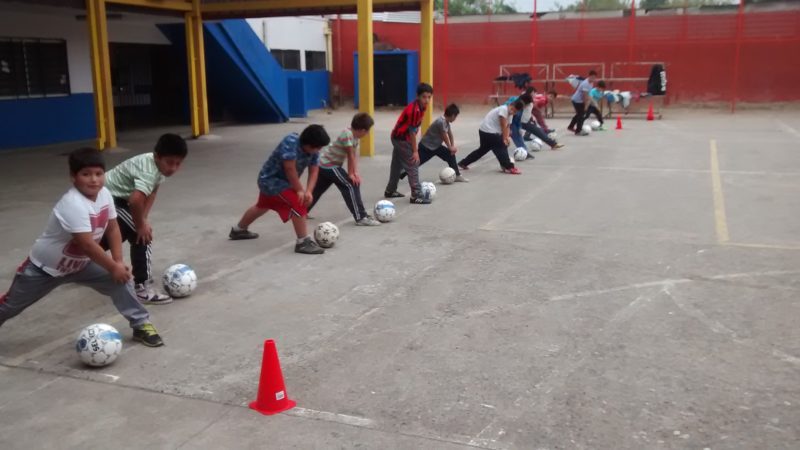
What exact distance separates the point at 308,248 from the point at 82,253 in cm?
302

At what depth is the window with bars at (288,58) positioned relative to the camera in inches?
1164

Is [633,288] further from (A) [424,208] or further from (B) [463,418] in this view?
(A) [424,208]

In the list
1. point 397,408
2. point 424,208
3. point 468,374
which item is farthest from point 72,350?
point 424,208

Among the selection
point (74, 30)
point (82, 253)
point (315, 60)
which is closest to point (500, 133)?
point (82, 253)

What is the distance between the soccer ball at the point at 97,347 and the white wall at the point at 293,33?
24.0 metres

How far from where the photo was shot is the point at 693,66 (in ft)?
87.8

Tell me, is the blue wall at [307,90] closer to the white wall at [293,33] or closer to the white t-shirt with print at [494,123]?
the white wall at [293,33]

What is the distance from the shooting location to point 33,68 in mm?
17406

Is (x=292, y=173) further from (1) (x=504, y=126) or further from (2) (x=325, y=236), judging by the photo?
(1) (x=504, y=126)

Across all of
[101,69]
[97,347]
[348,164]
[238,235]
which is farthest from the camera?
[101,69]

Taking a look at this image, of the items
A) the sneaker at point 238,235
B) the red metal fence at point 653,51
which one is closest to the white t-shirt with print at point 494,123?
the sneaker at point 238,235

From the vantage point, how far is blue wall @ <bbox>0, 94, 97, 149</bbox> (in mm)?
16594

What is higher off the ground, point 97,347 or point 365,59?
point 365,59

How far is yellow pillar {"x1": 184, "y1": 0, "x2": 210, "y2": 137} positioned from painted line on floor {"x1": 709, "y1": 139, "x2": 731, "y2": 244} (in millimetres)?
12793
